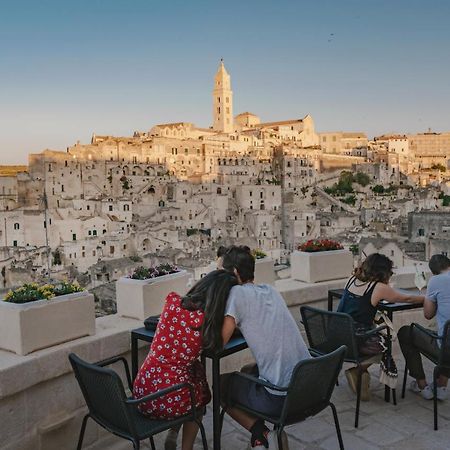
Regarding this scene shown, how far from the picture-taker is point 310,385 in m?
2.92

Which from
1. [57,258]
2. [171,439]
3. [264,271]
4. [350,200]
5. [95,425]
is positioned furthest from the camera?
[350,200]

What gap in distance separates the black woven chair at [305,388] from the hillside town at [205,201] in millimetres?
21432

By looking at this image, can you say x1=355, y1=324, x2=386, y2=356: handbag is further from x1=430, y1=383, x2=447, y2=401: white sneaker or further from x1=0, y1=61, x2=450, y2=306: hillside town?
x1=0, y1=61, x2=450, y2=306: hillside town

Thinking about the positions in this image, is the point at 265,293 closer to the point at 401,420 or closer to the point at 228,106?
the point at 401,420

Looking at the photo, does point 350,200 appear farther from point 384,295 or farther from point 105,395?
point 105,395

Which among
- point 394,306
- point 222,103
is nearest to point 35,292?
point 394,306

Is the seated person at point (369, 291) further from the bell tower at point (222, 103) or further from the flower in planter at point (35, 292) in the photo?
the bell tower at point (222, 103)

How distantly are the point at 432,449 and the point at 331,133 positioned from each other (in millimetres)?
94576

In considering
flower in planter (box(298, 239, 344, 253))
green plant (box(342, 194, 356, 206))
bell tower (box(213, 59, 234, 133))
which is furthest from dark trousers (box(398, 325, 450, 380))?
bell tower (box(213, 59, 234, 133))

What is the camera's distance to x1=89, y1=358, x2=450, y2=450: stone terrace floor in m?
3.54

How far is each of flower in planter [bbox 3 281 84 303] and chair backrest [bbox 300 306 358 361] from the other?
1.80m

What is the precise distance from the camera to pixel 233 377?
311 cm

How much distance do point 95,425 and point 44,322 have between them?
0.81 metres

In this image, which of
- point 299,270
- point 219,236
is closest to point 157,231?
point 219,236
